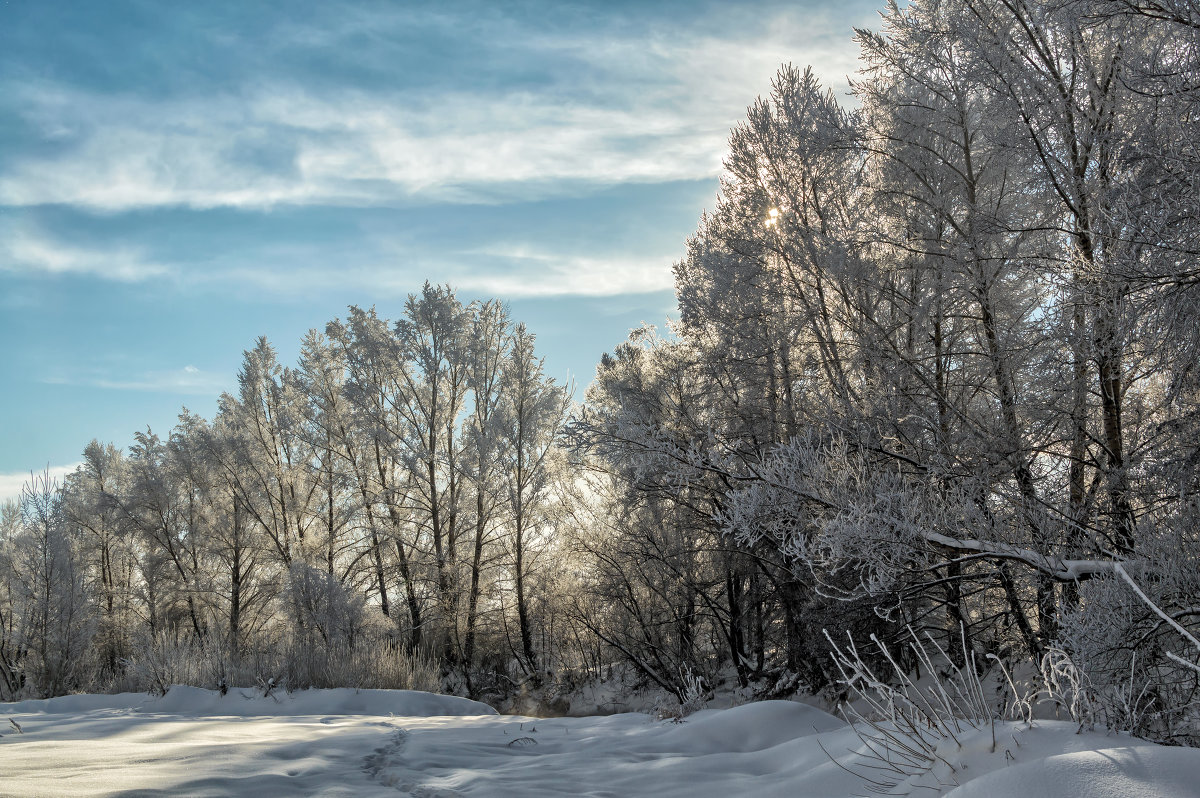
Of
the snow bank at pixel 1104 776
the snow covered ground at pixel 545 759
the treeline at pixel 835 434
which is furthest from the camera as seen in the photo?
the treeline at pixel 835 434

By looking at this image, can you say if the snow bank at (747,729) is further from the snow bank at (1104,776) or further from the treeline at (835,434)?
the snow bank at (1104,776)

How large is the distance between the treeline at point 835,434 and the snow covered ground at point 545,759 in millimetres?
468

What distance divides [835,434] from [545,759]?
4.88 m

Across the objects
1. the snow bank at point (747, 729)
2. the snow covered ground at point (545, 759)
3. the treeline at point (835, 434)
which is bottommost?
the snow bank at point (747, 729)

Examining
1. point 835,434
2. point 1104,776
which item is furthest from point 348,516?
point 1104,776

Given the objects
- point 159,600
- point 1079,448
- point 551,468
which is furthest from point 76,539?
point 1079,448

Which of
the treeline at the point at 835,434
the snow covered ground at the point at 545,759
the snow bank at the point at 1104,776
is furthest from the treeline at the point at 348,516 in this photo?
the snow bank at the point at 1104,776

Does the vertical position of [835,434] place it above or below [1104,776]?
above

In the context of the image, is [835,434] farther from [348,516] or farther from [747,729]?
[348,516]

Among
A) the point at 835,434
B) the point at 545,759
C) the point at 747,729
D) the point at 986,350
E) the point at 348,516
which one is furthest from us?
the point at 348,516

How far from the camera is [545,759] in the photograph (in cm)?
450

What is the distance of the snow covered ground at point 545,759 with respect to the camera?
2.19m

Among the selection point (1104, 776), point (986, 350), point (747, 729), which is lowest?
point (747, 729)

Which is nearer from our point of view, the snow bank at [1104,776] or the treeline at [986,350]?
the snow bank at [1104,776]
